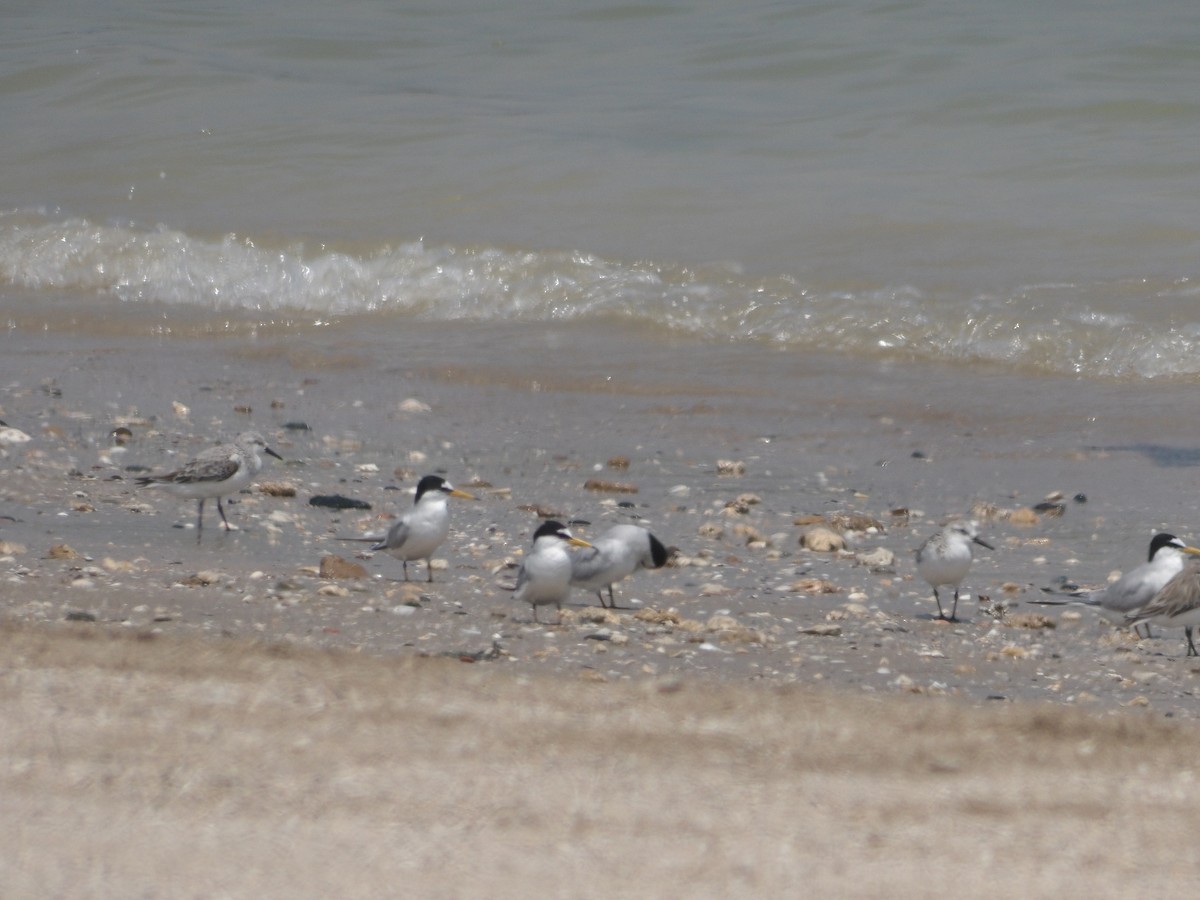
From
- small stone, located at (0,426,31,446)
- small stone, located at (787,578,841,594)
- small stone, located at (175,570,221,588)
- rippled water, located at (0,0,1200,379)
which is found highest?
rippled water, located at (0,0,1200,379)

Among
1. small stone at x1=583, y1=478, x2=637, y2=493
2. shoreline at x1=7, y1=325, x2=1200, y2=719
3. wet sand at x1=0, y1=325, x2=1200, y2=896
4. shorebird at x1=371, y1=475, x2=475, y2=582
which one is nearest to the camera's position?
wet sand at x1=0, y1=325, x2=1200, y2=896

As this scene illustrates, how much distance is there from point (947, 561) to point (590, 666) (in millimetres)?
1562

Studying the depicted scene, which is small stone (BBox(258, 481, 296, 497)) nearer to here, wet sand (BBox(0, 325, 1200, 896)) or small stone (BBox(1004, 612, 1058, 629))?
wet sand (BBox(0, 325, 1200, 896))

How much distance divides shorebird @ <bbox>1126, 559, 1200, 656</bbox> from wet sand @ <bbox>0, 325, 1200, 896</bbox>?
128 mm

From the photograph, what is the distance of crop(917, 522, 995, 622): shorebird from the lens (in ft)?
19.5

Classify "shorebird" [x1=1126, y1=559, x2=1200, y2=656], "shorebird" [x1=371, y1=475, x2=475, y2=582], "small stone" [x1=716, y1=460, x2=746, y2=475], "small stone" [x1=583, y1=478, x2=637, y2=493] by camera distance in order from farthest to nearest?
"small stone" [x1=716, y1=460, x2=746, y2=475]
"small stone" [x1=583, y1=478, x2=637, y2=493]
"shorebird" [x1=371, y1=475, x2=475, y2=582]
"shorebird" [x1=1126, y1=559, x2=1200, y2=656]

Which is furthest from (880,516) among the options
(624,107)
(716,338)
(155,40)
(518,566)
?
(155,40)

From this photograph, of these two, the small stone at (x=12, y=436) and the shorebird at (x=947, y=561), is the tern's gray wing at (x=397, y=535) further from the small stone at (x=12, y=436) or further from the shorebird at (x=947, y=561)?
the small stone at (x=12, y=436)

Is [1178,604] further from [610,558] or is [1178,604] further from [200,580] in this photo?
[200,580]

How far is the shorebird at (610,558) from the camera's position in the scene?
5957 mm

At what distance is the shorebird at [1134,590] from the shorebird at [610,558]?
147 centimetres

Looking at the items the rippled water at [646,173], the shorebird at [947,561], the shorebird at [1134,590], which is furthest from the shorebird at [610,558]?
the rippled water at [646,173]

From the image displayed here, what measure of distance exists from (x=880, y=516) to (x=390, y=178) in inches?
386

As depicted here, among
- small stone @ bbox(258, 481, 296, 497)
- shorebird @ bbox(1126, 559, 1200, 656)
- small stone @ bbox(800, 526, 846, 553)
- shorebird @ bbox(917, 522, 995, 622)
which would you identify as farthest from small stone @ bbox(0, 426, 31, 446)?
shorebird @ bbox(1126, 559, 1200, 656)
